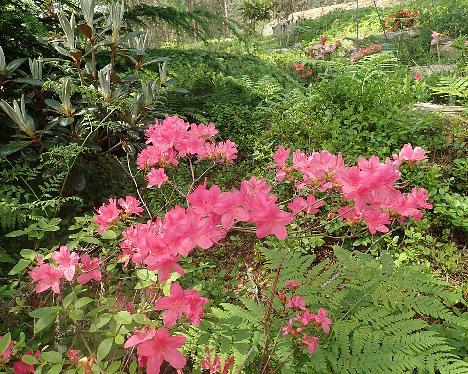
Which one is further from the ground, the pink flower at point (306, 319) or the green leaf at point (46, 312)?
the green leaf at point (46, 312)

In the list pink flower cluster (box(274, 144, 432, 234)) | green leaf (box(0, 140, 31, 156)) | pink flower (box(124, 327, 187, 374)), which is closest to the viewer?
pink flower (box(124, 327, 187, 374))

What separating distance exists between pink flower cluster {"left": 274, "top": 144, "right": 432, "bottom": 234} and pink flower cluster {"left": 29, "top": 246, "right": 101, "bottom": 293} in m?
0.84

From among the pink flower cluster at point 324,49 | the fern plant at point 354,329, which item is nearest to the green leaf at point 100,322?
the fern plant at point 354,329

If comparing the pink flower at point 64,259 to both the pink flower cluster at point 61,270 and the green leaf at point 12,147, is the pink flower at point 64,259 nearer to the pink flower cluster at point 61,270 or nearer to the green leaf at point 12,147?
the pink flower cluster at point 61,270

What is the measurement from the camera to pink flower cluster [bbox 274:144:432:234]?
3.88ft

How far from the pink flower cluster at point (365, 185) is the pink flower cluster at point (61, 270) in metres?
0.84

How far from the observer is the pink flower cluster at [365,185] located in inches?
46.6

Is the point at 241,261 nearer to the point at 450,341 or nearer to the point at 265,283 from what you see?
the point at 265,283

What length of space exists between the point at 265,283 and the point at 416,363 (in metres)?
1.19

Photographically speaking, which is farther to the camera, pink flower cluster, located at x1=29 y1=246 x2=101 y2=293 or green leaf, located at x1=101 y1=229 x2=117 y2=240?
green leaf, located at x1=101 y1=229 x2=117 y2=240

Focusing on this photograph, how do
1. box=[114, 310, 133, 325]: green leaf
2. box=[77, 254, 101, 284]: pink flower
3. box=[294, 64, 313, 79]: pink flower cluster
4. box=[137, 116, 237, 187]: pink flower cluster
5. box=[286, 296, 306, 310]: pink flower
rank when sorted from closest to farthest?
box=[114, 310, 133, 325]: green leaf
box=[77, 254, 101, 284]: pink flower
box=[286, 296, 306, 310]: pink flower
box=[137, 116, 237, 187]: pink flower cluster
box=[294, 64, 313, 79]: pink flower cluster

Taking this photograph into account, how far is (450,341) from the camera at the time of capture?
5.88 ft

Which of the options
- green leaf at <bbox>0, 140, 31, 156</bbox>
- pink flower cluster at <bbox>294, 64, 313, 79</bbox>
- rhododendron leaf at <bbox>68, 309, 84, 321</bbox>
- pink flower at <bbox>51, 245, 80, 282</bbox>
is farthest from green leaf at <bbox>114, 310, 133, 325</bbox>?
pink flower cluster at <bbox>294, 64, 313, 79</bbox>

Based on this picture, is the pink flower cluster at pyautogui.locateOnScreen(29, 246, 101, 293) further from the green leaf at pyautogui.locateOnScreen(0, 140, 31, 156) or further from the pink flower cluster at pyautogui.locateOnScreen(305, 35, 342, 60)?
the pink flower cluster at pyautogui.locateOnScreen(305, 35, 342, 60)
